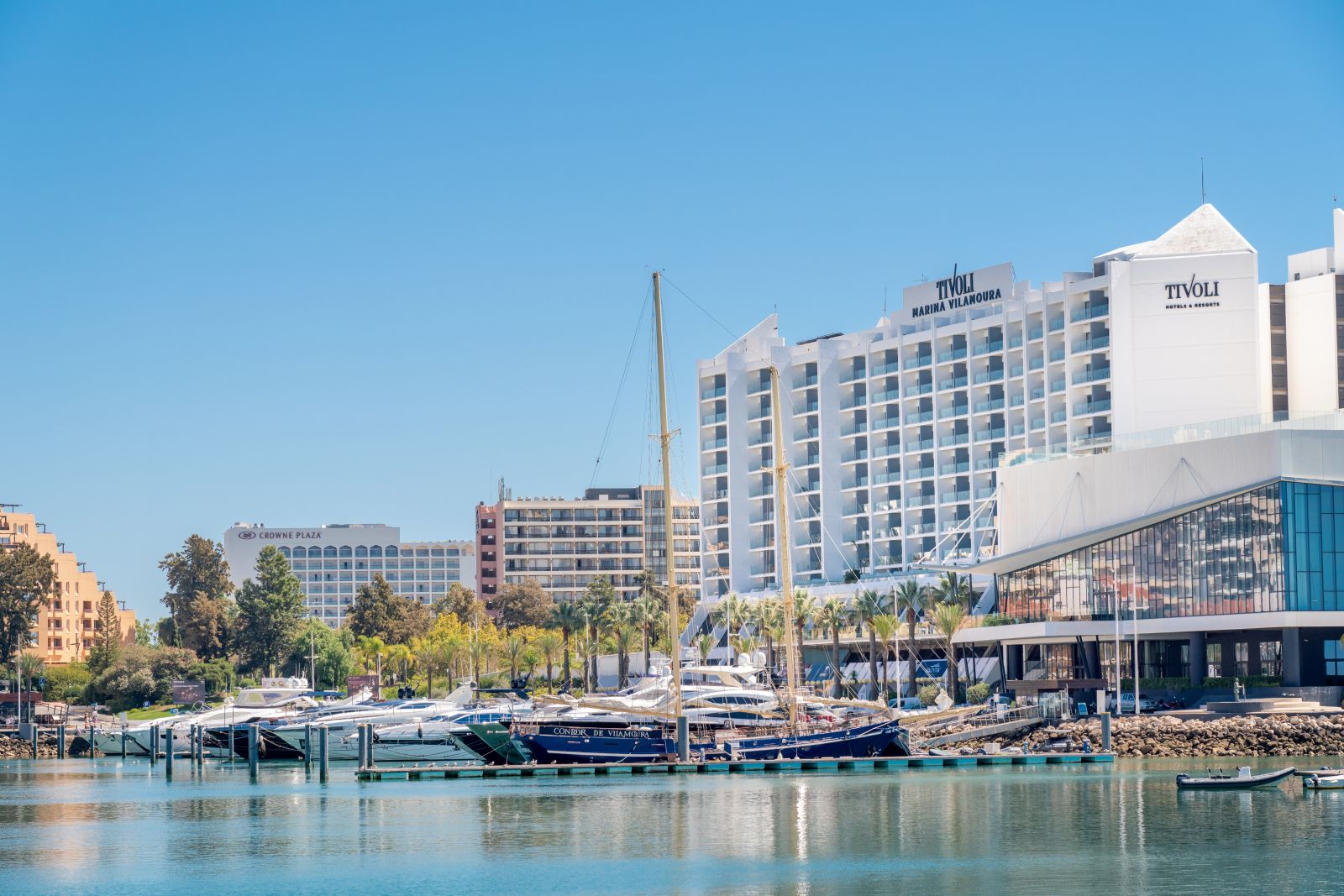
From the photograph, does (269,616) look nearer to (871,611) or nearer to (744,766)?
(871,611)

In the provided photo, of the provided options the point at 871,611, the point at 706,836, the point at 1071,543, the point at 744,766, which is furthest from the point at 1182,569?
the point at 706,836

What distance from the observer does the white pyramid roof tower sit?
156500mm

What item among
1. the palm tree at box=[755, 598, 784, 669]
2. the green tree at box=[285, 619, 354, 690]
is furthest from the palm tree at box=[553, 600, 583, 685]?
the green tree at box=[285, 619, 354, 690]

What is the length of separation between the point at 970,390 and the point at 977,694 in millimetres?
51682

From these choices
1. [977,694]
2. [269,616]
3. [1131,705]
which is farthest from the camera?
[269,616]

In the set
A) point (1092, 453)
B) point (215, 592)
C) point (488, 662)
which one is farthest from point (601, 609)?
point (1092, 453)

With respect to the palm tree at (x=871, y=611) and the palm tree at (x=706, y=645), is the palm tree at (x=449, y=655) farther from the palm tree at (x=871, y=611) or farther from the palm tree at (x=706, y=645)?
the palm tree at (x=871, y=611)

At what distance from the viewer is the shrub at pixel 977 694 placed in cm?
12812

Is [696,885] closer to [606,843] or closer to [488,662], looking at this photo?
[606,843]

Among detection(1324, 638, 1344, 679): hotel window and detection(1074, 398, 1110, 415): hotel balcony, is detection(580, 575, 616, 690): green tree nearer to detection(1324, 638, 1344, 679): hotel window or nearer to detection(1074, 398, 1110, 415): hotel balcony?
detection(1074, 398, 1110, 415): hotel balcony

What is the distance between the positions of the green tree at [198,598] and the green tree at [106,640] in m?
5.67

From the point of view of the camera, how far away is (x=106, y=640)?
6988 inches

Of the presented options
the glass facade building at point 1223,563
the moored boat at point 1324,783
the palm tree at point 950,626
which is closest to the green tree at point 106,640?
the palm tree at point 950,626

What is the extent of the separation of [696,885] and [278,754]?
76.9 meters
